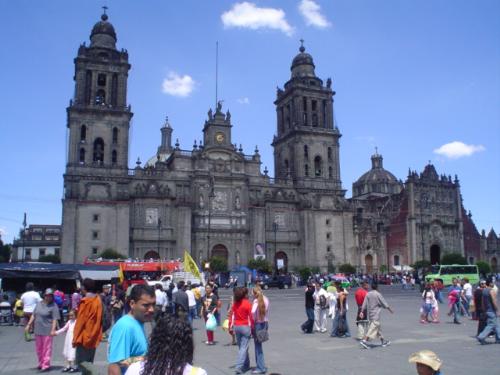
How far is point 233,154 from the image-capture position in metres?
57.8

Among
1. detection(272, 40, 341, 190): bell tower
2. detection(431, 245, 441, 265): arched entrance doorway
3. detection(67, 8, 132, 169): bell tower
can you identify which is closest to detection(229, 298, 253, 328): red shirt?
detection(67, 8, 132, 169): bell tower

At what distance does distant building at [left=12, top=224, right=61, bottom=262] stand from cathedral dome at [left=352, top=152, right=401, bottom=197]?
53729mm

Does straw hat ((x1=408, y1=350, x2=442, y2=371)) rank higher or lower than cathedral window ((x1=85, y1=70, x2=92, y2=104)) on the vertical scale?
lower

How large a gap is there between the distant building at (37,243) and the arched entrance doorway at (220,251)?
138 ft

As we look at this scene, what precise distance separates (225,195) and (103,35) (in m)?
22.8

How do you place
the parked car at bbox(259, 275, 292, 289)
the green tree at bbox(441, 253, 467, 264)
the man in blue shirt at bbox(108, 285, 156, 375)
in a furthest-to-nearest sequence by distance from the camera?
1. the green tree at bbox(441, 253, 467, 264)
2. the parked car at bbox(259, 275, 292, 289)
3. the man in blue shirt at bbox(108, 285, 156, 375)

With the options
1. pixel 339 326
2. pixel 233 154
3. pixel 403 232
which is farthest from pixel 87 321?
pixel 403 232

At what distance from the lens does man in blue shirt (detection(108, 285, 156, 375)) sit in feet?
14.6

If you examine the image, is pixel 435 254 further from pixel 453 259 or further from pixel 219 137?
pixel 219 137

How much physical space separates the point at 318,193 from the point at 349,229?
592cm

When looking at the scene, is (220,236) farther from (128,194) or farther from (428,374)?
(428,374)

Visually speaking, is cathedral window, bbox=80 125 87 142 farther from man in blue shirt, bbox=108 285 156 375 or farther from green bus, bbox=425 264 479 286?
man in blue shirt, bbox=108 285 156 375

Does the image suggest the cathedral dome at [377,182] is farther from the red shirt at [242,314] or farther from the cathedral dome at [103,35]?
the red shirt at [242,314]

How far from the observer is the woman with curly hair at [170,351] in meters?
3.31
